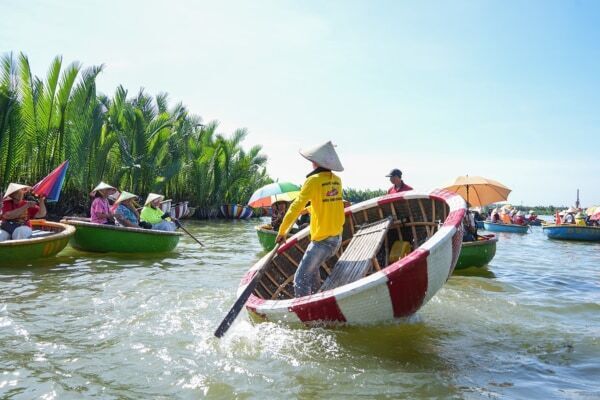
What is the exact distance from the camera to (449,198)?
5438 mm

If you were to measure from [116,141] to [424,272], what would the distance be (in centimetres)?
1663

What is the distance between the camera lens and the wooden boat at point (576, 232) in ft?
62.6

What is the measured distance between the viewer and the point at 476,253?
363 inches

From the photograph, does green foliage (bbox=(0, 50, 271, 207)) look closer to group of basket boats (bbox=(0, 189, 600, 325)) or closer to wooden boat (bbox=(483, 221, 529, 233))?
group of basket boats (bbox=(0, 189, 600, 325))

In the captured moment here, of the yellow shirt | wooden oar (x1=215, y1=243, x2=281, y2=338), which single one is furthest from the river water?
the yellow shirt

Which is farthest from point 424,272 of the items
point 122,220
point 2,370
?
point 122,220

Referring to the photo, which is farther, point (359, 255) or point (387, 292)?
point (359, 255)

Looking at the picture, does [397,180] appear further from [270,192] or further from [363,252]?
[270,192]

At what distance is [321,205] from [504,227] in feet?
75.7

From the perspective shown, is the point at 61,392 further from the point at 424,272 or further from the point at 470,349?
the point at 470,349

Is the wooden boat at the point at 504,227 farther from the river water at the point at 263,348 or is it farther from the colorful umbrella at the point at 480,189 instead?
the river water at the point at 263,348

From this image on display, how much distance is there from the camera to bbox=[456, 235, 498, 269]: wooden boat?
359 inches

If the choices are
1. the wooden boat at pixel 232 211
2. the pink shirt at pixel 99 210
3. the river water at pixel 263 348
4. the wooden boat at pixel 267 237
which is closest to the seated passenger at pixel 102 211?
the pink shirt at pixel 99 210

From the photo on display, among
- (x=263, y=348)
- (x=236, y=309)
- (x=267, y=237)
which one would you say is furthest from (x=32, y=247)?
(x=263, y=348)
